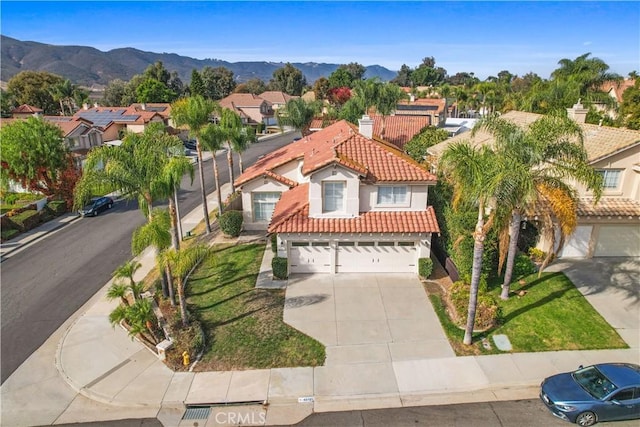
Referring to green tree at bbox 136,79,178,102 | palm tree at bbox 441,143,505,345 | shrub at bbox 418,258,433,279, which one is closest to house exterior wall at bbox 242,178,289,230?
shrub at bbox 418,258,433,279

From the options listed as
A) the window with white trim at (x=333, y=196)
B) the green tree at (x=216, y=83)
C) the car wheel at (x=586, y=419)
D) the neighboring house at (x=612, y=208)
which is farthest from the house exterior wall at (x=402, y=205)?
the green tree at (x=216, y=83)

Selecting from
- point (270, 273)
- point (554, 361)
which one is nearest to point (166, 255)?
point (270, 273)

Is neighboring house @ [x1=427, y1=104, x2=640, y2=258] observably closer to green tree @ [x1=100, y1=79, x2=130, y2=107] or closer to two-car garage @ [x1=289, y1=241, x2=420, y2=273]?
two-car garage @ [x1=289, y1=241, x2=420, y2=273]

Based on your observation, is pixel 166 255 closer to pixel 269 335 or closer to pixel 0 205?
pixel 269 335

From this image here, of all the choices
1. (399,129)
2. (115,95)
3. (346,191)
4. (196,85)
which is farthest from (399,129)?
(115,95)

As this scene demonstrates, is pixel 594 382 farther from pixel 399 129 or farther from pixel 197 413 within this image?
pixel 399 129
